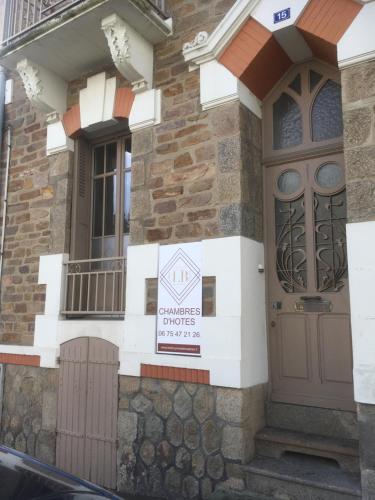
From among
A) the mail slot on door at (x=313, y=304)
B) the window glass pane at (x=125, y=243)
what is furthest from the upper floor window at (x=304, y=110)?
the window glass pane at (x=125, y=243)

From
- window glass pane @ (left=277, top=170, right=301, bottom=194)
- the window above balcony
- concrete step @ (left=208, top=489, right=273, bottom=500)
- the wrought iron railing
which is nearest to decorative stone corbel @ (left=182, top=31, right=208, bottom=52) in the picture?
the window above balcony

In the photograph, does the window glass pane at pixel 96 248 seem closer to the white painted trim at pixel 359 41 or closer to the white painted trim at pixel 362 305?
the white painted trim at pixel 362 305

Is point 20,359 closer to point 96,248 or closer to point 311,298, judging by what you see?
point 96,248

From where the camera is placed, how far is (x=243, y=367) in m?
3.98

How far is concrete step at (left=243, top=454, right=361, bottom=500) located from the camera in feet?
11.2

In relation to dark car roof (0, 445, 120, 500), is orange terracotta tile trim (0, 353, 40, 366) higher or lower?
higher

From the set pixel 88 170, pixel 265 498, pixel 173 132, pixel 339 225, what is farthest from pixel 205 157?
pixel 265 498

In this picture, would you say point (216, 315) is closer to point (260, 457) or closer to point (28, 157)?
point (260, 457)

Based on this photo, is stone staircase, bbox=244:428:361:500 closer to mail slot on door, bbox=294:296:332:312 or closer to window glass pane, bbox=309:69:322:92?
mail slot on door, bbox=294:296:332:312

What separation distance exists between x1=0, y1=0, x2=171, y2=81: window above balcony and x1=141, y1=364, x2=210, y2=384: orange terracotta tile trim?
11.4ft

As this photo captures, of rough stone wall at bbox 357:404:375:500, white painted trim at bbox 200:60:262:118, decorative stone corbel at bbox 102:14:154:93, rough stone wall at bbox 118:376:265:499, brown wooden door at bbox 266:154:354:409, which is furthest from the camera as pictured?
decorative stone corbel at bbox 102:14:154:93

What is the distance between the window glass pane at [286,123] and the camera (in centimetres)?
457

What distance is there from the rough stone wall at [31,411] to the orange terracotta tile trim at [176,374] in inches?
53.3

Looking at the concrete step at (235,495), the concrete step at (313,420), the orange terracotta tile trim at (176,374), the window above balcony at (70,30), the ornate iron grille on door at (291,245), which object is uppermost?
the window above balcony at (70,30)
